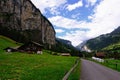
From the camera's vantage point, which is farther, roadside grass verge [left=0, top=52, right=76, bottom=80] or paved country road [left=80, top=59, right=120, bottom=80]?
paved country road [left=80, top=59, right=120, bottom=80]

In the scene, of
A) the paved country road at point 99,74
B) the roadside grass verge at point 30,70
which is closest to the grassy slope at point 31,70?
the roadside grass verge at point 30,70

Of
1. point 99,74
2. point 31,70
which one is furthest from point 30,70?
point 99,74

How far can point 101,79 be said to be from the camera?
77.2ft

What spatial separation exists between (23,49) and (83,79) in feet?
378

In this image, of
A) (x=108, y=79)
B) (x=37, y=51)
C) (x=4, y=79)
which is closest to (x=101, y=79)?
(x=108, y=79)

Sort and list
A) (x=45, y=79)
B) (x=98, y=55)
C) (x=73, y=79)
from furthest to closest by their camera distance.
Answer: (x=98, y=55) < (x=73, y=79) < (x=45, y=79)

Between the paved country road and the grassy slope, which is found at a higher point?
the grassy slope

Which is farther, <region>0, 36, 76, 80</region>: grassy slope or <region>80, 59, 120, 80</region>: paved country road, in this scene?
<region>80, 59, 120, 80</region>: paved country road

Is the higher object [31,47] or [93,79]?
[31,47]

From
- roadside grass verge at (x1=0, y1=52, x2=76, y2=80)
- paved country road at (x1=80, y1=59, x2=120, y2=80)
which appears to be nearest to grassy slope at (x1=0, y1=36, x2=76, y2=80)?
roadside grass verge at (x1=0, y1=52, x2=76, y2=80)

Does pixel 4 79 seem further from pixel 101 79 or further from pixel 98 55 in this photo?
pixel 98 55

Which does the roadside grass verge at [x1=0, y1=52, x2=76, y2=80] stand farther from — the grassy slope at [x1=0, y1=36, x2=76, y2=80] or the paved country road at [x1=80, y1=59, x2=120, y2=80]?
the paved country road at [x1=80, y1=59, x2=120, y2=80]

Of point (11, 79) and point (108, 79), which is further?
point (108, 79)

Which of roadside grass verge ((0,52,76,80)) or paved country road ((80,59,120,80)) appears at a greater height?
roadside grass verge ((0,52,76,80))
